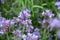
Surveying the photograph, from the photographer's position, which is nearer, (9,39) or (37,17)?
(9,39)

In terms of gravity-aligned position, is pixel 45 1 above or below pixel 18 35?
above

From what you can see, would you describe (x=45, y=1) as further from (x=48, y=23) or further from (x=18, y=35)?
(x=18, y=35)

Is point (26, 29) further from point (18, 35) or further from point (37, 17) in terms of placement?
point (37, 17)

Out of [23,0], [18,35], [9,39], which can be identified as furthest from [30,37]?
[23,0]

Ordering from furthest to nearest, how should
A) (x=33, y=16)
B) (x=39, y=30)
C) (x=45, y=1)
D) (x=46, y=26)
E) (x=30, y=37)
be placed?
(x=45, y=1)
(x=33, y=16)
(x=39, y=30)
(x=46, y=26)
(x=30, y=37)

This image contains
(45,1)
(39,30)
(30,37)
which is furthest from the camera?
(45,1)

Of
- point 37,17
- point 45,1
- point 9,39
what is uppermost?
point 45,1

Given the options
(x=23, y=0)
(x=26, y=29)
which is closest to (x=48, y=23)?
(x=26, y=29)

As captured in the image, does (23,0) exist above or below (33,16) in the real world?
above

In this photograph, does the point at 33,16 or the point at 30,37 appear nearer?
the point at 30,37
